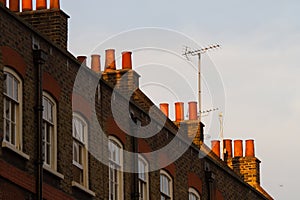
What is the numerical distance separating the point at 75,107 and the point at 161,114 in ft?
27.8

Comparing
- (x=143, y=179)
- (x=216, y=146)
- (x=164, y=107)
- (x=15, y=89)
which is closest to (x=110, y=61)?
(x=143, y=179)

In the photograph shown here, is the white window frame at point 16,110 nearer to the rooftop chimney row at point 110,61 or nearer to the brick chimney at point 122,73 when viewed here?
the brick chimney at point 122,73

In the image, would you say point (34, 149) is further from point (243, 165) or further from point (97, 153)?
point (243, 165)

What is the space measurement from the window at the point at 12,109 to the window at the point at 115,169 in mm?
5355

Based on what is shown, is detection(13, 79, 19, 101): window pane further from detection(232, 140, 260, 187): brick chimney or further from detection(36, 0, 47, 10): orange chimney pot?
detection(232, 140, 260, 187): brick chimney

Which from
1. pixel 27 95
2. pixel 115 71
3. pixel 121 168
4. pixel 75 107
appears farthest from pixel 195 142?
pixel 27 95

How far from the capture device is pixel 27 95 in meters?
29.4

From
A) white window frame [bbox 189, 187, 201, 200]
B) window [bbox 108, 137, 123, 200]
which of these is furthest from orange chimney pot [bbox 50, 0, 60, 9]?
white window frame [bbox 189, 187, 201, 200]

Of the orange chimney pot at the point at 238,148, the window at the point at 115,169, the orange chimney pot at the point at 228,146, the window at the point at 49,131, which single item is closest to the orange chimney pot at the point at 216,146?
the orange chimney pot at the point at 228,146

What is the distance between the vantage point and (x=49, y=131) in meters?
30.7

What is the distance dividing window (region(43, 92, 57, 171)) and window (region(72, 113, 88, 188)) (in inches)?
50.9

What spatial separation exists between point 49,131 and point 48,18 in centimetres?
339

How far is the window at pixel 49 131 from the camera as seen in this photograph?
3036 cm

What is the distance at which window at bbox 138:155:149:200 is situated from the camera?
35969 mm
